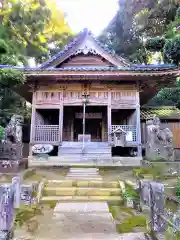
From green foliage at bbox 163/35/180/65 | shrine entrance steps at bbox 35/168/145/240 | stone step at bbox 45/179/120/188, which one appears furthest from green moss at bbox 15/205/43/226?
green foliage at bbox 163/35/180/65

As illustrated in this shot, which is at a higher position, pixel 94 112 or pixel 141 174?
pixel 94 112

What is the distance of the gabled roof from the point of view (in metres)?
15.3

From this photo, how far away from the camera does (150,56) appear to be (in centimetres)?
3384

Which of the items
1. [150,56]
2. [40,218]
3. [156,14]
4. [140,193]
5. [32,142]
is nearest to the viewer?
[40,218]

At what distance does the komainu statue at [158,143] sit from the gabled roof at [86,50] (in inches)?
213

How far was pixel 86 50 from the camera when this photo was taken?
52.1 feet

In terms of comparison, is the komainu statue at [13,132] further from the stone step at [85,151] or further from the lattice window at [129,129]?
the lattice window at [129,129]

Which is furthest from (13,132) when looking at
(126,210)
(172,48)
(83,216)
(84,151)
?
(172,48)

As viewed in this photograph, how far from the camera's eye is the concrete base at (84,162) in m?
12.1

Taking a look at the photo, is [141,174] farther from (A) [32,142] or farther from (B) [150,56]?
(B) [150,56]

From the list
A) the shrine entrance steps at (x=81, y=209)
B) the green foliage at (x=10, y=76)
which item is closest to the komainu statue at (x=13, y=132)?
the green foliage at (x=10, y=76)

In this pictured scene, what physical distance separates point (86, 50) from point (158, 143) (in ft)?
27.4

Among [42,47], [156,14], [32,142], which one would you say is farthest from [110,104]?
[42,47]

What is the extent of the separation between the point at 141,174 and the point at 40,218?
4.55 metres
